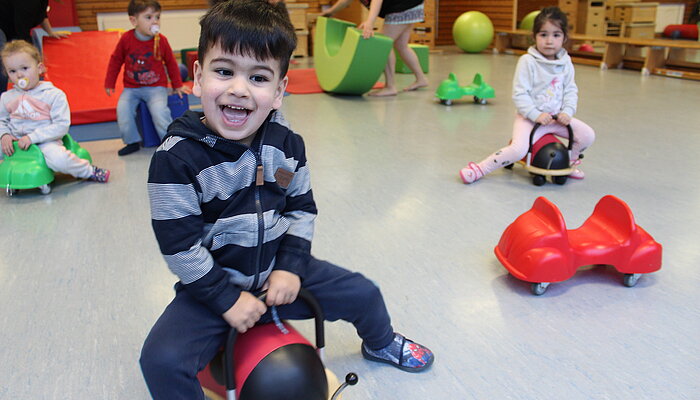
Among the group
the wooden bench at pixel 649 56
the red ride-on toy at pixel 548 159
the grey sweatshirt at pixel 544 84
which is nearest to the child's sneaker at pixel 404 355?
the red ride-on toy at pixel 548 159

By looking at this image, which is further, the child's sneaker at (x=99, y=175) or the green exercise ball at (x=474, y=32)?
the green exercise ball at (x=474, y=32)

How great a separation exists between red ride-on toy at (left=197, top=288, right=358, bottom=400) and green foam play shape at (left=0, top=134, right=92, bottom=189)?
1.86 metres

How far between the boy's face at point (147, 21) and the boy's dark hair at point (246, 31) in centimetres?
237

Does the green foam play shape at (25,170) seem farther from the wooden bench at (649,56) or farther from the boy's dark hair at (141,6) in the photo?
the wooden bench at (649,56)

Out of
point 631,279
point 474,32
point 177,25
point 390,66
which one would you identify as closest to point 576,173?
point 631,279

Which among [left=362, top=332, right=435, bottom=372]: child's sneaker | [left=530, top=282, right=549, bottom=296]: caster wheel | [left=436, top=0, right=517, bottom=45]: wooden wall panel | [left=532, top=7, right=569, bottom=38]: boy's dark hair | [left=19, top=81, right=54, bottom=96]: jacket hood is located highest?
[left=436, top=0, right=517, bottom=45]: wooden wall panel

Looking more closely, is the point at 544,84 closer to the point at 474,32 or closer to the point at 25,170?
the point at 25,170

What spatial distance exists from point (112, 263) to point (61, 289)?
203 millimetres

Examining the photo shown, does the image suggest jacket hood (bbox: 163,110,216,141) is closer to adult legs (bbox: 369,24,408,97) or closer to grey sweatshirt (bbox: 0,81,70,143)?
grey sweatshirt (bbox: 0,81,70,143)

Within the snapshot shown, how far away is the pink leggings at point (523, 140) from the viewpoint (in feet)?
8.96

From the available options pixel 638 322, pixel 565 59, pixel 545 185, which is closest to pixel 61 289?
pixel 638 322

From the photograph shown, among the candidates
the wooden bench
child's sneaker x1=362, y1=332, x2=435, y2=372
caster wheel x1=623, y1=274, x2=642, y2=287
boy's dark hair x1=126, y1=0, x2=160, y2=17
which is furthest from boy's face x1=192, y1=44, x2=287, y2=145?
the wooden bench

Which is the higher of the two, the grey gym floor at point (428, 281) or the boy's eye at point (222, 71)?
the boy's eye at point (222, 71)

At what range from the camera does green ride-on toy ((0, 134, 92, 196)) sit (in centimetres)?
261
